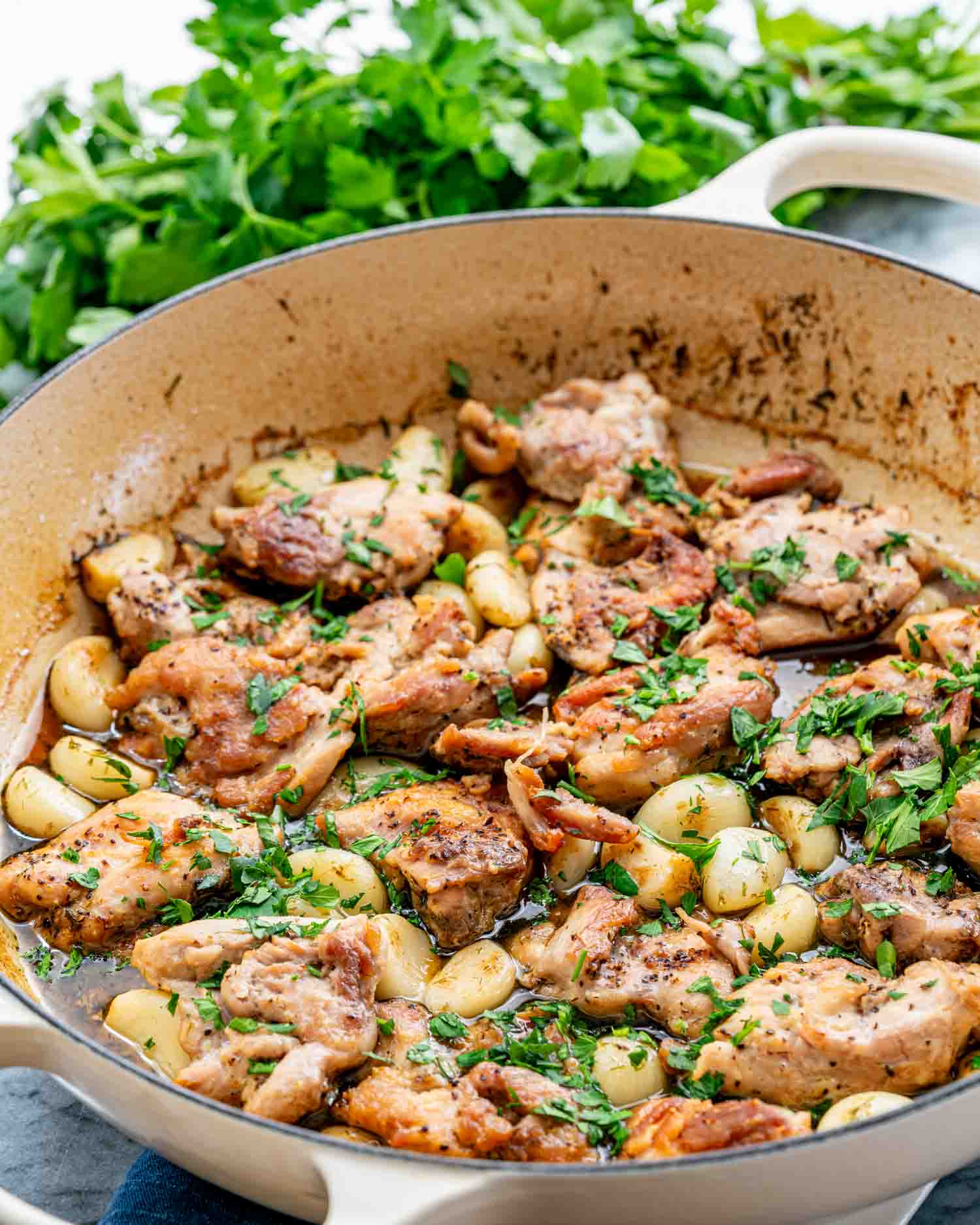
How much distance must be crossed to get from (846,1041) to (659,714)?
0.73 metres

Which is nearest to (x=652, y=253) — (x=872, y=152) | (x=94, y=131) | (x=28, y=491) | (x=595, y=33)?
(x=872, y=152)

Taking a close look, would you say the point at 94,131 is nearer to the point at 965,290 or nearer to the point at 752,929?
the point at 965,290

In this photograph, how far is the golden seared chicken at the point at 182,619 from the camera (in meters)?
2.87

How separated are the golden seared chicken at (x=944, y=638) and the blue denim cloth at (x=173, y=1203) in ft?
5.22

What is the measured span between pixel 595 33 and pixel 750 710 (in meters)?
2.22

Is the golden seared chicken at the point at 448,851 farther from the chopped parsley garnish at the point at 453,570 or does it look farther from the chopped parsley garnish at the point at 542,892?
the chopped parsley garnish at the point at 453,570

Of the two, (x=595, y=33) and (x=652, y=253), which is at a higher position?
(x=595, y=33)

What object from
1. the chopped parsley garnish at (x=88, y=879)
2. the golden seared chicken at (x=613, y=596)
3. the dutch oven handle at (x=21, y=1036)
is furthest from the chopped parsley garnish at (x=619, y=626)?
the dutch oven handle at (x=21, y=1036)

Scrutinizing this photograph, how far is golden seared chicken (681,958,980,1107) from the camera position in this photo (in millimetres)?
2113

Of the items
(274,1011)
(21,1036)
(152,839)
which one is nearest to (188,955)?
(274,1011)

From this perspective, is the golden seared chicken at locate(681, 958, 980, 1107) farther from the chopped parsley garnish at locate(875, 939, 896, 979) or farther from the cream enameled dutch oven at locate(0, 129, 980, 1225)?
the cream enameled dutch oven at locate(0, 129, 980, 1225)

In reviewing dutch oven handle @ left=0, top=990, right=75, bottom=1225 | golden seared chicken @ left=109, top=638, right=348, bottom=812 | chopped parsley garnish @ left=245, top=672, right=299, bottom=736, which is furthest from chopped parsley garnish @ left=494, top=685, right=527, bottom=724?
dutch oven handle @ left=0, top=990, right=75, bottom=1225

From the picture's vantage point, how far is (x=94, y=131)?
160 inches

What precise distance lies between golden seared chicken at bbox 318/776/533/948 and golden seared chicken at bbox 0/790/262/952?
0.21 metres
